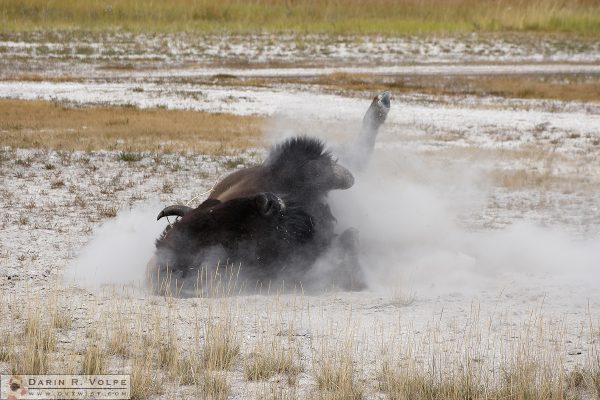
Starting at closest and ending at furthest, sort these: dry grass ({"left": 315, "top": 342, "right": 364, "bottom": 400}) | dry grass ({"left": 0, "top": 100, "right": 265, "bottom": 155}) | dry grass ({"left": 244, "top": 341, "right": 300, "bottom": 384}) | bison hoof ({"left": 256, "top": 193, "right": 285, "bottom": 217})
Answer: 1. dry grass ({"left": 315, "top": 342, "right": 364, "bottom": 400})
2. dry grass ({"left": 244, "top": 341, "right": 300, "bottom": 384})
3. bison hoof ({"left": 256, "top": 193, "right": 285, "bottom": 217})
4. dry grass ({"left": 0, "top": 100, "right": 265, "bottom": 155})

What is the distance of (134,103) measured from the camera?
70.5 feet

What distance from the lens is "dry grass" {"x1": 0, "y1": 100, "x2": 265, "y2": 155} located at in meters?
14.9

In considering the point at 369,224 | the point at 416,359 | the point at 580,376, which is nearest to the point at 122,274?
the point at 369,224

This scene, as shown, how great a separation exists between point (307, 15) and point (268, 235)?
156 ft

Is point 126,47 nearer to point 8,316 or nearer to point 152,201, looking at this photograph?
point 152,201

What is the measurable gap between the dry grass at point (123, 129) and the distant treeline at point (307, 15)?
26.6 metres

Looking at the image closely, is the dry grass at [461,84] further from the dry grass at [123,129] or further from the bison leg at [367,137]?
the bison leg at [367,137]

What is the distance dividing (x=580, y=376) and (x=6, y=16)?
46.3 meters

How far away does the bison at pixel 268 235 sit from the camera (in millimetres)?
6414

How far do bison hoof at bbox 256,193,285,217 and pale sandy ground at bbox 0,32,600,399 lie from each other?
66 cm

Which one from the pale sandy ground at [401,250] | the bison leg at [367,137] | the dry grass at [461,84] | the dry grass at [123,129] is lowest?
the pale sandy ground at [401,250]

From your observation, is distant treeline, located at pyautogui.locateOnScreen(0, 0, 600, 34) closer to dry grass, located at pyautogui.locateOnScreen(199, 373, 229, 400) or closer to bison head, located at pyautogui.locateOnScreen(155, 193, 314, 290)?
bison head, located at pyautogui.locateOnScreen(155, 193, 314, 290)

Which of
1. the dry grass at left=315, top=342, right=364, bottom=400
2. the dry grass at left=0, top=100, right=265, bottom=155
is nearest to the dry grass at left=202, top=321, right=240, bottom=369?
the dry grass at left=315, top=342, right=364, bottom=400

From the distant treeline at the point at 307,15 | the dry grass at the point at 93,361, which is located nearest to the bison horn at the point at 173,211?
the dry grass at the point at 93,361
